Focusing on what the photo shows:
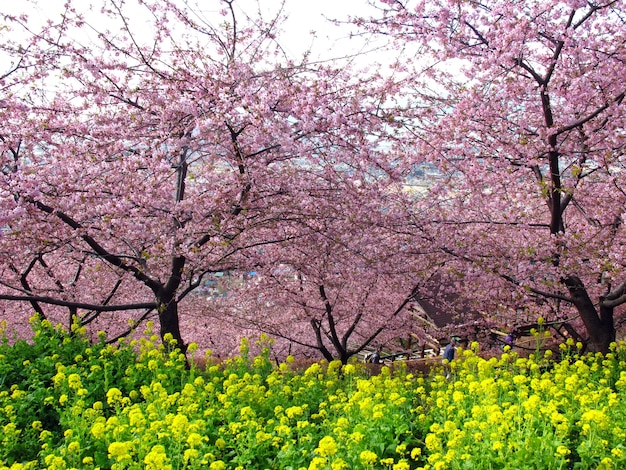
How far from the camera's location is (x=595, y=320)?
923cm

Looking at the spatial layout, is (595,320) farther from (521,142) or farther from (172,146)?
(172,146)

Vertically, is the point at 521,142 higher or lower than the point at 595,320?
higher

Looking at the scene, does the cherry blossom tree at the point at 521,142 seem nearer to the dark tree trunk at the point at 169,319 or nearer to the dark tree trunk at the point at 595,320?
the dark tree trunk at the point at 595,320

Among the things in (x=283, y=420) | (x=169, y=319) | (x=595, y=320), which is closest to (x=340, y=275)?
(x=169, y=319)

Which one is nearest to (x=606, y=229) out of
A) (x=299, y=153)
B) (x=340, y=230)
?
(x=340, y=230)

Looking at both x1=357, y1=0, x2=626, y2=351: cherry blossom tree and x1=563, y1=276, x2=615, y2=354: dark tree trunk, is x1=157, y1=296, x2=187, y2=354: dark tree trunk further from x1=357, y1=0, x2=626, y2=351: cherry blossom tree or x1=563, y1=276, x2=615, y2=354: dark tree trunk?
x1=563, y1=276, x2=615, y2=354: dark tree trunk

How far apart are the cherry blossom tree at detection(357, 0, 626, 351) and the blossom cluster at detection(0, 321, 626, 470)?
1754mm

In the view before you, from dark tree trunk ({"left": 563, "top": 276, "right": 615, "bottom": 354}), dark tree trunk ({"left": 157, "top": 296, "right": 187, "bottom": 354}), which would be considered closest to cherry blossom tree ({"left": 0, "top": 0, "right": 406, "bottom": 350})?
dark tree trunk ({"left": 157, "top": 296, "right": 187, "bottom": 354})

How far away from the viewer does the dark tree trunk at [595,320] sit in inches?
357

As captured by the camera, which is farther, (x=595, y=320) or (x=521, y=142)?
(x=595, y=320)

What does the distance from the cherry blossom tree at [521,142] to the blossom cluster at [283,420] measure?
1.75m

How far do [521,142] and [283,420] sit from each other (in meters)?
4.88

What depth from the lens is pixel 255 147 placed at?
7.70 metres

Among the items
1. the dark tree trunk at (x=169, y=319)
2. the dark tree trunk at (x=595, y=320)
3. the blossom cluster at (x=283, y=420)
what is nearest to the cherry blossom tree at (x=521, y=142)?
the dark tree trunk at (x=595, y=320)
